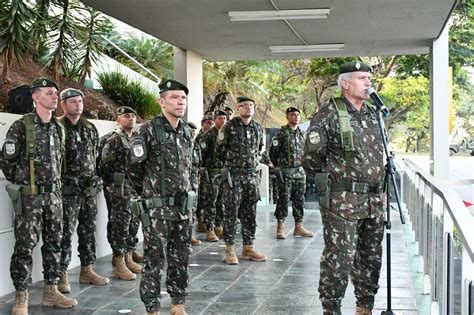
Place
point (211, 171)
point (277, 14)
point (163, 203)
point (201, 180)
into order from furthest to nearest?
point (201, 180), point (211, 171), point (277, 14), point (163, 203)

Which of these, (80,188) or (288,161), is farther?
(288,161)

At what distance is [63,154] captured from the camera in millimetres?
5977

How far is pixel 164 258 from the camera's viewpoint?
493cm

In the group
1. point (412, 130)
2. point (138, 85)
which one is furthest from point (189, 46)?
point (412, 130)

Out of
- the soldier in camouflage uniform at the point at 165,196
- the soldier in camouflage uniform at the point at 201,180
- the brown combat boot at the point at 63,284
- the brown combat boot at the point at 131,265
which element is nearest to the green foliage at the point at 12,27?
the soldier in camouflage uniform at the point at 201,180

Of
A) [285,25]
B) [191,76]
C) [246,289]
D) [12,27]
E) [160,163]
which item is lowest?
[246,289]

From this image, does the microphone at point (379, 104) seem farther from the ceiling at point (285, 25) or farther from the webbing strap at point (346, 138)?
the ceiling at point (285, 25)

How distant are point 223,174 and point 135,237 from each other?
1.22 meters

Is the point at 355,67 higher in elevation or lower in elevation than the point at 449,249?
higher

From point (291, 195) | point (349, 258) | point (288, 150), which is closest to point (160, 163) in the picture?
point (349, 258)

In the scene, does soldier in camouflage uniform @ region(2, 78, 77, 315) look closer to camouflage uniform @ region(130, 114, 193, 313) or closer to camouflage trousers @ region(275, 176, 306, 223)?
camouflage uniform @ region(130, 114, 193, 313)

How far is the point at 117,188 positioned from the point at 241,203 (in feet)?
5.31

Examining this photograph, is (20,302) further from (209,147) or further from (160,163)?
(209,147)

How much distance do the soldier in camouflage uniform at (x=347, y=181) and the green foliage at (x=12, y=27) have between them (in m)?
5.29
